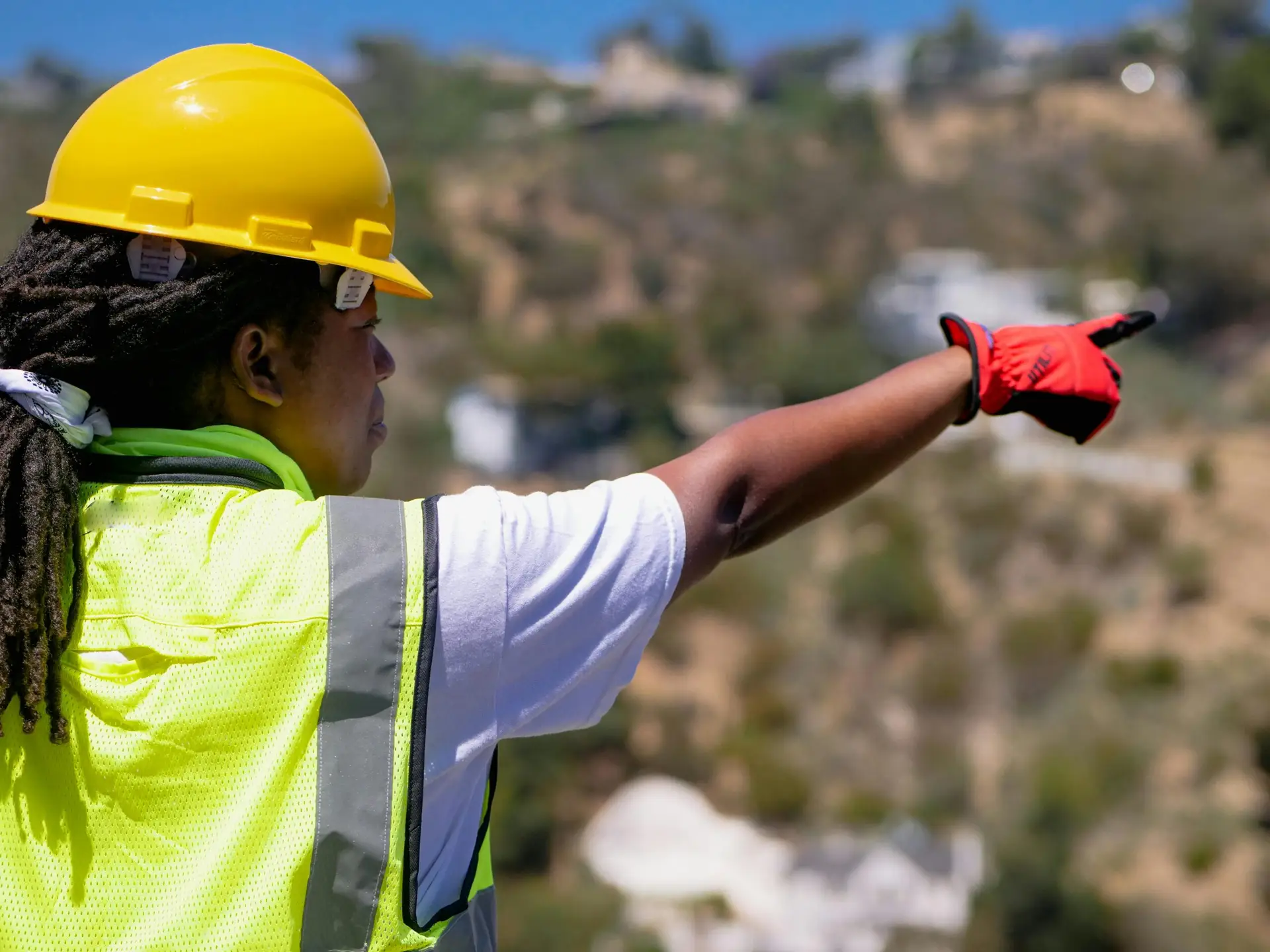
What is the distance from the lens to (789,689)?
1658 cm

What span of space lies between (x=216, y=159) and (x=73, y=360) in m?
0.22

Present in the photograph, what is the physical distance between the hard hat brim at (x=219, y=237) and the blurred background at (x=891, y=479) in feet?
35.0

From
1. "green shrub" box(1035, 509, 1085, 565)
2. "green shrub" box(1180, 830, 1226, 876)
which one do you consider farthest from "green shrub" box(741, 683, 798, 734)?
"green shrub" box(1035, 509, 1085, 565)

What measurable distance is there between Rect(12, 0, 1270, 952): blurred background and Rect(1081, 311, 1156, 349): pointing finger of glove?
10.4 m

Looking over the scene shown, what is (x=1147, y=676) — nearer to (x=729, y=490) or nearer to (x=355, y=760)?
(x=729, y=490)

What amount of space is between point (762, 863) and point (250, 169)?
39.9 feet

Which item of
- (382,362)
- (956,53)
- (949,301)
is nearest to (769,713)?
(949,301)

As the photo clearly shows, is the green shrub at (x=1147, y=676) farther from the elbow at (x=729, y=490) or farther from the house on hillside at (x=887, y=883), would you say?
the elbow at (x=729, y=490)

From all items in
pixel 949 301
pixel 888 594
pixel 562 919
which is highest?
pixel 949 301

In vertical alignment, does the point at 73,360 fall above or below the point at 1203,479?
below

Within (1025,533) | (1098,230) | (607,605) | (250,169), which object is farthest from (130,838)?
(1098,230)

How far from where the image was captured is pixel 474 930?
1.11 m

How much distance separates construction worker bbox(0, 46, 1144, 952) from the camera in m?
1.00

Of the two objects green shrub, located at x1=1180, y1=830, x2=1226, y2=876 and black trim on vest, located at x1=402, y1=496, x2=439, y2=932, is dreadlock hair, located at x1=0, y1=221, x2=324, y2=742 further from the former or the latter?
green shrub, located at x1=1180, y1=830, x2=1226, y2=876
